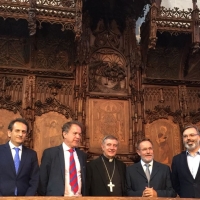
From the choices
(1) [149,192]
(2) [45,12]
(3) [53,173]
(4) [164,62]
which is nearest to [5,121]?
(2) [45,12]

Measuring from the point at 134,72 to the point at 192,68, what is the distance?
5.80 feet

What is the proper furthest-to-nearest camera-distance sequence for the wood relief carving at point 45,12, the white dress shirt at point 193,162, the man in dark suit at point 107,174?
the wood relief carving at point 45,12, the man in dark suit at point 107,174, the white dress shirt at point 193,162

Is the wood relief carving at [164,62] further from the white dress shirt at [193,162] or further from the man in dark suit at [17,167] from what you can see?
the man in dark suit at [17,167]

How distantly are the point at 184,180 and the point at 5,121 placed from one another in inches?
194

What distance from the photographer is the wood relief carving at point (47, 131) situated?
7.96 metres

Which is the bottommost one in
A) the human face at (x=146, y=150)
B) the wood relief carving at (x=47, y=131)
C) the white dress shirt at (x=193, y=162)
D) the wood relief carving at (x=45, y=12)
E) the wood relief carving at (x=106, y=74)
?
the white dress shirt at (x=193, y=162)

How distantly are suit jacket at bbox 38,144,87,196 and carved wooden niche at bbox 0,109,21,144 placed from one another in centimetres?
355

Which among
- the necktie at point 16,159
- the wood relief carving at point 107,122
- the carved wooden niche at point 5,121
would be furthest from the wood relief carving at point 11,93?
the necktie at point 16,159

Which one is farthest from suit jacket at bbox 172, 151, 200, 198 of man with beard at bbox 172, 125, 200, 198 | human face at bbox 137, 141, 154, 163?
human face at bbox 137, 141, 154, 163

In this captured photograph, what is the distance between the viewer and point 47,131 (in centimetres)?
810

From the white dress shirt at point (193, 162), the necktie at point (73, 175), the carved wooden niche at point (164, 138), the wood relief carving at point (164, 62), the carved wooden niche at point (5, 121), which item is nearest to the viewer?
the necktie at point (73, 175)

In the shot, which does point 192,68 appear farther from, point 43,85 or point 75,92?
point 43,85

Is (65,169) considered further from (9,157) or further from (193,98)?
(193,98)

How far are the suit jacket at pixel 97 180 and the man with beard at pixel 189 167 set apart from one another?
2.84 feet
